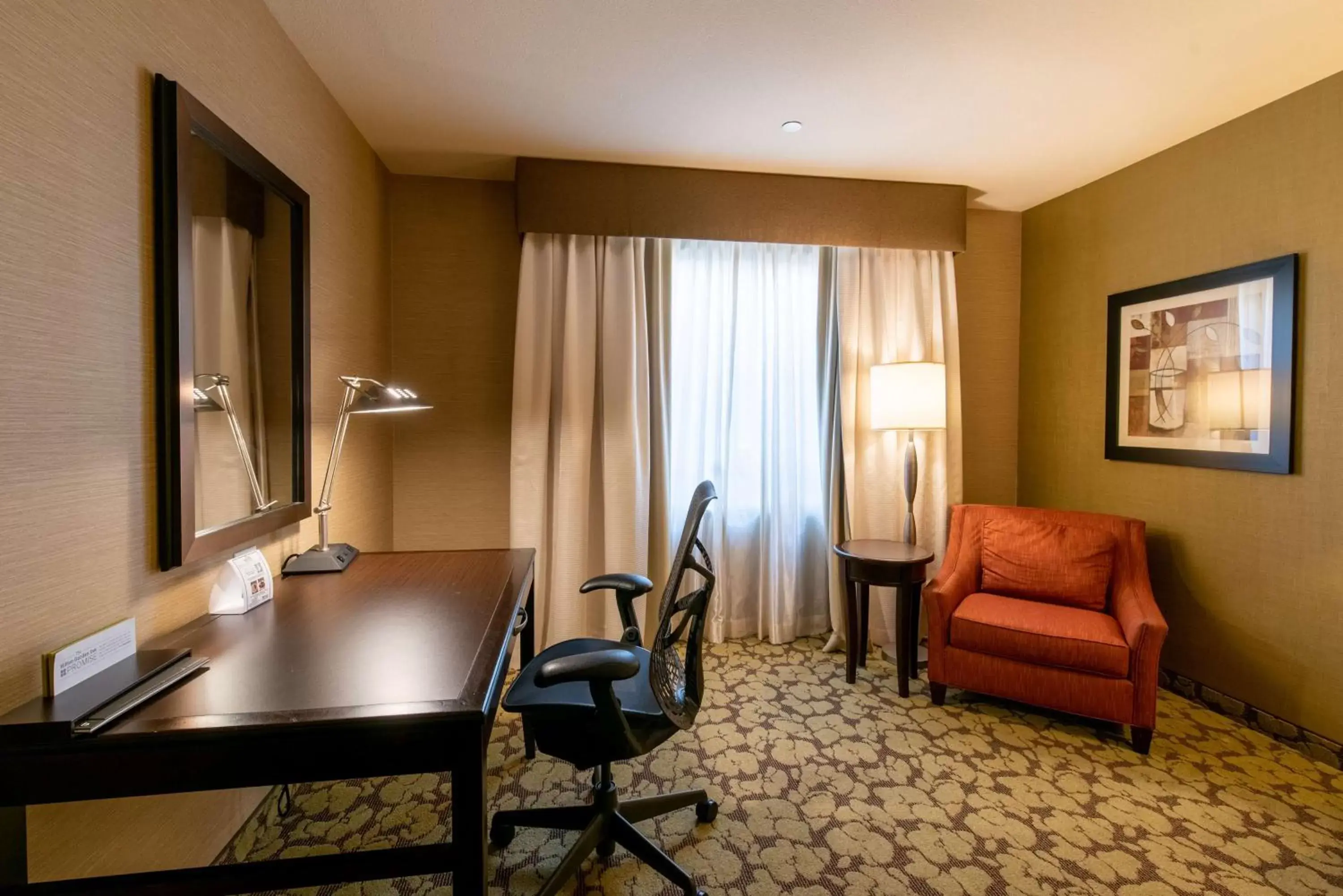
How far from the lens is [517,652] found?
353cm

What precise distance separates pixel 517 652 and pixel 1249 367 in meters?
3.82

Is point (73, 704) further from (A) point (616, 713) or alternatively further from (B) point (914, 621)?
(B) point (914, 621)

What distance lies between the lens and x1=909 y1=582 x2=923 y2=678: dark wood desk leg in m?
2.71

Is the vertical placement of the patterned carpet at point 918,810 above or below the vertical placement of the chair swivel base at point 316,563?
below

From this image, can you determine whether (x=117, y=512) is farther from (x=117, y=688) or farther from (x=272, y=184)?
(x=272, y=184)

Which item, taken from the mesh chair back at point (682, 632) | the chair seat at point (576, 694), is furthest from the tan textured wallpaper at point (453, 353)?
the mesh chair back at point (682, 632)

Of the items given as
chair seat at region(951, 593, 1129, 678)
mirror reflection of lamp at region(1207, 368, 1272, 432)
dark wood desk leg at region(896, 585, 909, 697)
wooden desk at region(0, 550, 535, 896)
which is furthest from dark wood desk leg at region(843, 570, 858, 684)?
wooden desk at region(0, 550, 535, 896)

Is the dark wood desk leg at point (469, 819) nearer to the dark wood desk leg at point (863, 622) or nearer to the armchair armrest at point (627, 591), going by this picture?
the armchair armrest at point (627, 591)

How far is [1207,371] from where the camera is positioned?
262 centimetres

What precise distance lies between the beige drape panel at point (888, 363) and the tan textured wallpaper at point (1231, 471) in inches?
25.1

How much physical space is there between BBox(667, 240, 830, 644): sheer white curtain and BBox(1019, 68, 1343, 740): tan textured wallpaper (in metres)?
1.40

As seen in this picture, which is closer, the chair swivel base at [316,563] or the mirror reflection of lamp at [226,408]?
the mirror reflection of lamp at [226,408]

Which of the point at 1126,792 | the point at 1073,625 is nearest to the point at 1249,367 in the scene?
the point at 1073,625

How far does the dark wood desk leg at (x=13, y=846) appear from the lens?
3.13ft
